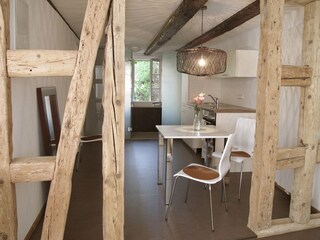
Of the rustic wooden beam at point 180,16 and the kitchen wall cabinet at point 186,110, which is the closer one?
the rustic wooden beam at point 180,16

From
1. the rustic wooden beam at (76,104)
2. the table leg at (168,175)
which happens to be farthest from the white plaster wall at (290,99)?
the rustic wooden beam at (76,104)

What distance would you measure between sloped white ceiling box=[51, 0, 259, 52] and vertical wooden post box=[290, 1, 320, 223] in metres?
0.78

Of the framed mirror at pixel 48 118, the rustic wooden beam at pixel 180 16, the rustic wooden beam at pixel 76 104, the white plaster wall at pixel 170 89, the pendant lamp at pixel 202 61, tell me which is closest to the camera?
the rustic wooden beam at pixel 76 104

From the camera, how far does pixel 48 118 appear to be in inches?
123

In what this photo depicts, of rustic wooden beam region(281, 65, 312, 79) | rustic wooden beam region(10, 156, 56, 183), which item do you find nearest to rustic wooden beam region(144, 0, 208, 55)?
rustic wooden beam region(281, 65, 312, 79)

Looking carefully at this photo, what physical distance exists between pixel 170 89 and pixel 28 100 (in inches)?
204

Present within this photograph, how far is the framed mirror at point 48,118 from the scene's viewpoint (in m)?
2.88

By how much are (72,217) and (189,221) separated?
4.00 ft

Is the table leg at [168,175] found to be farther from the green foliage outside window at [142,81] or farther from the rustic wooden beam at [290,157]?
the green foliage outside window at [142,81]

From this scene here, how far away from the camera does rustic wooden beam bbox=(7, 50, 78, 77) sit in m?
1.85

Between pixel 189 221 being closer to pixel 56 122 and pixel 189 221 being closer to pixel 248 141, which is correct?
pixel 248 141

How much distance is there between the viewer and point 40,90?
2.83 m

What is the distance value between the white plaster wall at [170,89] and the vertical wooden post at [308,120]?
4783mm

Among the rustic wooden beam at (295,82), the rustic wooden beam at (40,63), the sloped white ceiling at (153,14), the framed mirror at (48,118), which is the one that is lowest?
the framed mirror at (48,118)
